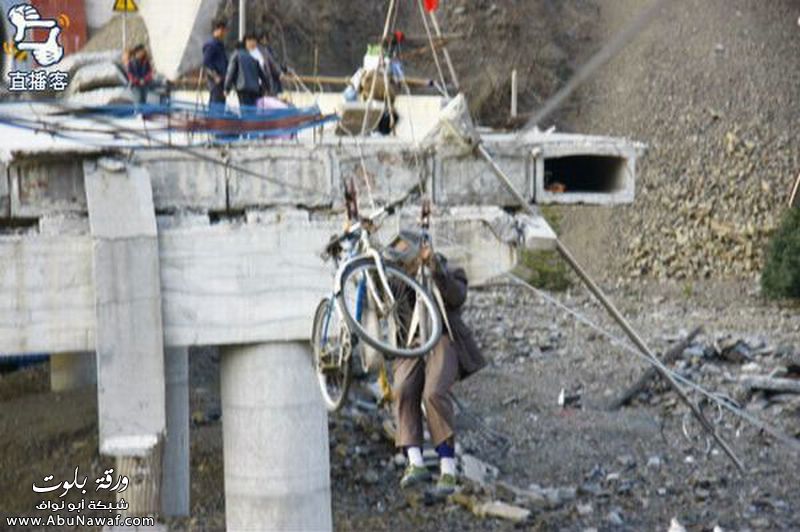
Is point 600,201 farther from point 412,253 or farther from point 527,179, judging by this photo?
point 412,253

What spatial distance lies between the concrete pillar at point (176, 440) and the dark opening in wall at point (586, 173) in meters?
4.53

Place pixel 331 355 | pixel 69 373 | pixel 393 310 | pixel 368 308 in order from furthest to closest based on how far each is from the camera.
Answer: pixel 69 373
pixel 331 355
pixel 368 308
pixel 393 310

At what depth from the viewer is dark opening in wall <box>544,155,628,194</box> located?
16500 mm

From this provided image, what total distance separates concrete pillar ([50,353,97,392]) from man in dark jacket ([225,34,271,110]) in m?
10.4

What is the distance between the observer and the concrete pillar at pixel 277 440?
1595 cm

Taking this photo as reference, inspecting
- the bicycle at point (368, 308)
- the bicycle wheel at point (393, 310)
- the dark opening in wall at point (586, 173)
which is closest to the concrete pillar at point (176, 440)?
the dark opening in wall at point (586, 173)

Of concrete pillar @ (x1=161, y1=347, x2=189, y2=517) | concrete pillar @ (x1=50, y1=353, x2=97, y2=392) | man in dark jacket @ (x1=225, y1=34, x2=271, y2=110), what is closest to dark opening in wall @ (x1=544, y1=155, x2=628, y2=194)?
man in dark jacket @ (x1=225, y1=34, x2=271, y2=110)

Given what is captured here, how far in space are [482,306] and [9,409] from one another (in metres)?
9.20

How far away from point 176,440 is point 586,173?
6107 millimetres

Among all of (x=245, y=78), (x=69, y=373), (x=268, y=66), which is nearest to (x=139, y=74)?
(x=268, y=66)

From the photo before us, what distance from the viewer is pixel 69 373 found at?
28.6 meters

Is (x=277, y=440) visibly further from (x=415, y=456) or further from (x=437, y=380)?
(x=437, y=380)

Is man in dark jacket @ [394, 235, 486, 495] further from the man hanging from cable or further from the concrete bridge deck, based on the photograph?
the concrete bridge deck

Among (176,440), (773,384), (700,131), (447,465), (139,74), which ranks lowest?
(773,384)
